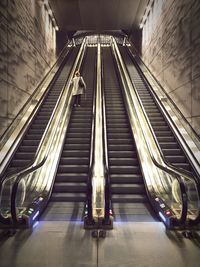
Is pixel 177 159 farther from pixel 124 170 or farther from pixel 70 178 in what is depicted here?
pixel 70 178

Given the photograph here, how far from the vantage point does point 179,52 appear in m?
7.14

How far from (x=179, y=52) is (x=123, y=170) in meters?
4.02

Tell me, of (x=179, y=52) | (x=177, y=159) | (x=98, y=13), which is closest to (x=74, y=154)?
(x=177, y=159)

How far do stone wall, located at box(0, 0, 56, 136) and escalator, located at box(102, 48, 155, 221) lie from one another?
2.63 metres

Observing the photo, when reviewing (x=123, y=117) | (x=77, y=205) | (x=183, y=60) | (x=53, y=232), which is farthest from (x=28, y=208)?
(x=183, y=60)

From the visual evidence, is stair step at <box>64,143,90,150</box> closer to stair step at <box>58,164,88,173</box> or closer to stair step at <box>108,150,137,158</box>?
stair step at <box>108,150,137,158</box>

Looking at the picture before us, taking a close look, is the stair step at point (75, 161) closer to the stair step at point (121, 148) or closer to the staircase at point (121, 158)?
the staircase at point (121, 158)

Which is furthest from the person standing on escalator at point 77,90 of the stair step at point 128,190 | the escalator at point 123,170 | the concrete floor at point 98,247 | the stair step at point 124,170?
the concrete floor at point 98,247

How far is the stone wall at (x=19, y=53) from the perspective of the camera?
19.3ft

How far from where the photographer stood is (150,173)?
16.4ft

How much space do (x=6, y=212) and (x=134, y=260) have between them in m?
2.10

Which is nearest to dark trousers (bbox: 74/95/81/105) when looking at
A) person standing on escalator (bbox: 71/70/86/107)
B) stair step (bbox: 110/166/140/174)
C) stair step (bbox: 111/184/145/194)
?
person standing on escalator (bbox: 71/70/86/107)

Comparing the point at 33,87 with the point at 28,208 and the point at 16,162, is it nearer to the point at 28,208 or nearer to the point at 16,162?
the point at 16,162

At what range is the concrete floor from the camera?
8.82ft
